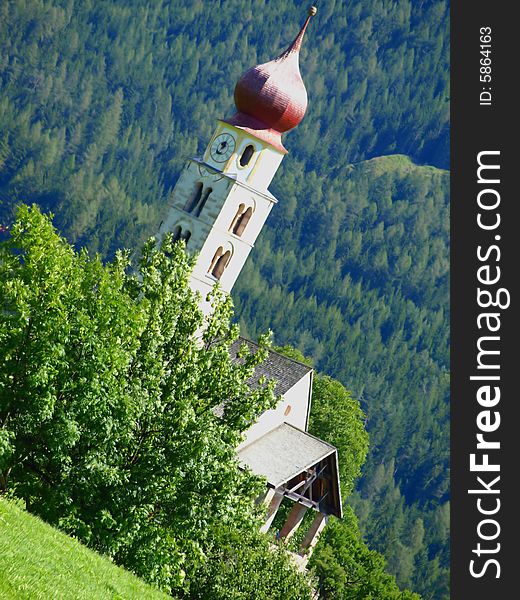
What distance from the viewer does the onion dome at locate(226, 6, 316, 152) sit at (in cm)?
4997

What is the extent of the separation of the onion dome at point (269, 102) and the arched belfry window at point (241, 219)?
293 cm

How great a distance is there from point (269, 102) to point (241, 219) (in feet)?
16.5

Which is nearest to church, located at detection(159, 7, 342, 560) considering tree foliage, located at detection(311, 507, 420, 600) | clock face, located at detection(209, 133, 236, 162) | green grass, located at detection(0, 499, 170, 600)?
clock face, located at detection(209, 133, 236, 162)

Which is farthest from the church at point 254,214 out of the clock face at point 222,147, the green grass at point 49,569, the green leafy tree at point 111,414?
the green grass at point 49,569

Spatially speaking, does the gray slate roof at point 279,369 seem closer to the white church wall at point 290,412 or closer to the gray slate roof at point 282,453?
the white church wall at point 290,412

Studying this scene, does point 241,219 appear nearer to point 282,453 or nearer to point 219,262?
point 219,262

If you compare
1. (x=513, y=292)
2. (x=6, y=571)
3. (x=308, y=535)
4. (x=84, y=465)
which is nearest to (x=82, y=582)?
(x=6, y=571)

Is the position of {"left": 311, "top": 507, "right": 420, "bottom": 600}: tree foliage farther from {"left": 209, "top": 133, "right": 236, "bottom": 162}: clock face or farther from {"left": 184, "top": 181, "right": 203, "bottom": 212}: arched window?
{"left": 209, "top": 133, "right": 236, "bottom": 162}: clock face

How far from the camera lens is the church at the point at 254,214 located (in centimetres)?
4794

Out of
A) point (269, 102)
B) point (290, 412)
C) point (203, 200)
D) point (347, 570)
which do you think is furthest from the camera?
point (347, 570)

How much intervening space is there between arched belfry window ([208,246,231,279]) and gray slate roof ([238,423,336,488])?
6.82m

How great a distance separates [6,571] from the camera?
16172 mm

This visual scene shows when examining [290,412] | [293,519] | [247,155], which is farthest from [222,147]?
[293,519]

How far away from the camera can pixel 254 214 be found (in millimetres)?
50375
